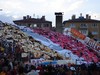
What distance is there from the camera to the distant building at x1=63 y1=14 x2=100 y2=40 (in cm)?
9964

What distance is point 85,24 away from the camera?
329 feet

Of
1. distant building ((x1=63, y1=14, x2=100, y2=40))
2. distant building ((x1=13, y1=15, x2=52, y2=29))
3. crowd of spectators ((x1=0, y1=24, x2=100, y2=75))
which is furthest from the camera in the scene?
distant building ((x1=63, y1=14, x2=100, y2=40))

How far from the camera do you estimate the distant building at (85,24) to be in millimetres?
99644

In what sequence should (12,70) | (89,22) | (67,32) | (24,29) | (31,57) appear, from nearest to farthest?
(12,70), (31,57), (24,29), (67,32), (89,22)

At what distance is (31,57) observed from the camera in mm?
31781

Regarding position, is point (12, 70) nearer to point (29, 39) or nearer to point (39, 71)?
point (39, 71)

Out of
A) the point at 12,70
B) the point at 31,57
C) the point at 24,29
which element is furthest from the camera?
the point at 24,29

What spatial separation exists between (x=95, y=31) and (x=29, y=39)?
6667cm

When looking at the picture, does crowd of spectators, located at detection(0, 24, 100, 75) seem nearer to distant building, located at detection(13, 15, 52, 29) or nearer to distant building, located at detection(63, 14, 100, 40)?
distant building, located at detection(13, 15, 52, 29)

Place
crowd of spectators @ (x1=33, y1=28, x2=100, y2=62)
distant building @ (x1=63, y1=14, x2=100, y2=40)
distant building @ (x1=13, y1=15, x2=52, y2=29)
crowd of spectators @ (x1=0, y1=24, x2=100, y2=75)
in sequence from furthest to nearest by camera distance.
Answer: distant building @ (x1=63, y1=14, x2=100, y2=40)
distant building @ (x1=13, y1=15, x2=52, y2=29)
crowd of spectators @ (x1=33, y1=28, x2=100, y2=62)
crowd of spectators @ (x1=0, y1=24, x2=100, y2=75)

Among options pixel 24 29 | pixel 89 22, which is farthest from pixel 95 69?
pixel 89 22

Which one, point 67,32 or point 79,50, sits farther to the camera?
point 67,32

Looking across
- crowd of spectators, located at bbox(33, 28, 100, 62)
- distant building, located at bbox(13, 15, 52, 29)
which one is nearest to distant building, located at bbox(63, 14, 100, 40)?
distant building, located at bbox(13, 15, 52, 29)

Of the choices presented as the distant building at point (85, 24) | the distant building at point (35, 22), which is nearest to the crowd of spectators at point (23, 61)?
the distant building at point (35, 22)
